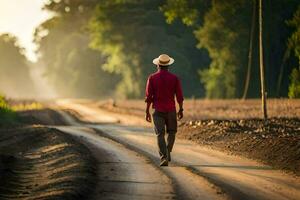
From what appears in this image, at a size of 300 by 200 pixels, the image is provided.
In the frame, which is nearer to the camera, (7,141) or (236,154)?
(236,154)

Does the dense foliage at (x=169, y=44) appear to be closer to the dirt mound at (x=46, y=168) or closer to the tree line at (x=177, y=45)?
the tree line at (x=177, y=45)

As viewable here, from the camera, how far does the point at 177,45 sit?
73812 millimetres

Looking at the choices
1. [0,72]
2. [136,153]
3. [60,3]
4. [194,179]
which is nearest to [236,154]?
[136,153]

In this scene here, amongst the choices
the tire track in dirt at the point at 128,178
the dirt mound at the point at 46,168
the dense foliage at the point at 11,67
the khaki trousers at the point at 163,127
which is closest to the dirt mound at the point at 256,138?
the khaki trousers at the point at 163,127

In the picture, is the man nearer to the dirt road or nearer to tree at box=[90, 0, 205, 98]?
the dirt road

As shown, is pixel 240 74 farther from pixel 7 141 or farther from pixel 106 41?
pixel 7 141

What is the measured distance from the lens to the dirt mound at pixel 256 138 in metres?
15.2

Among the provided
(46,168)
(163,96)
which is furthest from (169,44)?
(163,96)

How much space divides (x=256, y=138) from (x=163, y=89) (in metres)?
5.32

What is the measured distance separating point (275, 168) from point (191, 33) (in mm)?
61736

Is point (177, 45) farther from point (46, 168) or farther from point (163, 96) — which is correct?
point (163, 96)

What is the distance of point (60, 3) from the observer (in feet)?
299

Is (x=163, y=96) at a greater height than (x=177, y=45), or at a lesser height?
A: lesser

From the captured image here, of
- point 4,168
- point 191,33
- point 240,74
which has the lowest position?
point 4,168
